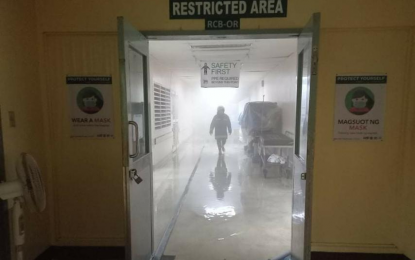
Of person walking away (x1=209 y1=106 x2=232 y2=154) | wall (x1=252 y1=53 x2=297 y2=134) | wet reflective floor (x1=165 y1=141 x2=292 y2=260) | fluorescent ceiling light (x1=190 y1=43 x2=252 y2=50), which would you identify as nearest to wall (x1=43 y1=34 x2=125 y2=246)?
wet reflective floor (x1=165 y1=141 x2=292 y2=260)

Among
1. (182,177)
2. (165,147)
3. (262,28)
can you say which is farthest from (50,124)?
(165,147)

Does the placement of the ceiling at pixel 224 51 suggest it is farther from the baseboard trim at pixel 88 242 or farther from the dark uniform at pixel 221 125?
the baseboard trim at pixel 88 242

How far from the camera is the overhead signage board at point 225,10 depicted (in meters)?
2.19

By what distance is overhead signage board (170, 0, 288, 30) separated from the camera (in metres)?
2.19

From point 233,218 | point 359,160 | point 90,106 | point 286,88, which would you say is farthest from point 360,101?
point 286,88

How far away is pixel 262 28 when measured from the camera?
87.1 inches

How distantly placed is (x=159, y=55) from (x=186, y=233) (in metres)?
3.98

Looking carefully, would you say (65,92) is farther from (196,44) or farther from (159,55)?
(159,55)

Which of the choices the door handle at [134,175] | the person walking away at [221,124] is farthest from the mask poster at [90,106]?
the person walking away at [221,124]

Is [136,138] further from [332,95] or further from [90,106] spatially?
[332,95]

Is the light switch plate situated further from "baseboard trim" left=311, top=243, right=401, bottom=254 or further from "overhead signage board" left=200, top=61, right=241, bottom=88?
"overhead signage board" left=200, top=61, right=241, bottom=88

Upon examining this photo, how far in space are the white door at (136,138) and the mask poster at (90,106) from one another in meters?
0.37

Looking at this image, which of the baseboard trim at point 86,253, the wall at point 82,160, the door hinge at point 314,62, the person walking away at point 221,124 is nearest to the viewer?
the door hinge at point 314,62

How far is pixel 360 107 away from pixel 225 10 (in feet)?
4.99
